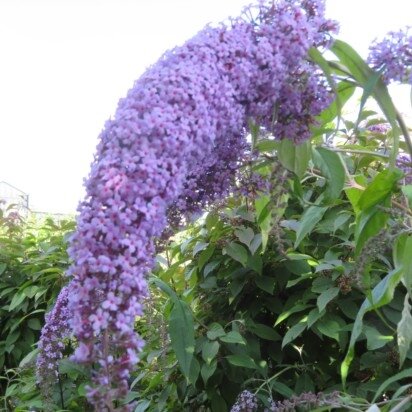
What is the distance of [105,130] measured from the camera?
1.01 meters

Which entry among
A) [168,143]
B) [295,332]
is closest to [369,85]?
[168,143]

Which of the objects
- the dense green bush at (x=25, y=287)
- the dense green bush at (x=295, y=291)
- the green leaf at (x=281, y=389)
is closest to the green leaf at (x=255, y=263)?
the dense green bush at (x=295, y=291)

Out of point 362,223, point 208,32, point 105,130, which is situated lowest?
point 362,223

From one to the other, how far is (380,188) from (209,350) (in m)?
0.90

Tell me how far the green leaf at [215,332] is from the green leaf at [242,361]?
0.27 ft

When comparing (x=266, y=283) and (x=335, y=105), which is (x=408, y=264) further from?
(x=266, y=283)

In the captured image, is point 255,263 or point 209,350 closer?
point 209,350

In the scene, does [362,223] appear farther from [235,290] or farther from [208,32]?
[235,290]

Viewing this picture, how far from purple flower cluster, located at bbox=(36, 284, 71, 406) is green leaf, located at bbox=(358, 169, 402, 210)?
101 centimetres

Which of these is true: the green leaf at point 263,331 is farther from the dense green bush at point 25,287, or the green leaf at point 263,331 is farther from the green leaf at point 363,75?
the dense green bush at point 25,287

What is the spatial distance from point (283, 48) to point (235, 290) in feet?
3.88

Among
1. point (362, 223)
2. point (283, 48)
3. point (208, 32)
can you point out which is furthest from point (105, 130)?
point (362, 223)

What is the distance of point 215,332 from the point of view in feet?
6.60

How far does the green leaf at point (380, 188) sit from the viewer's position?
4.33ft
